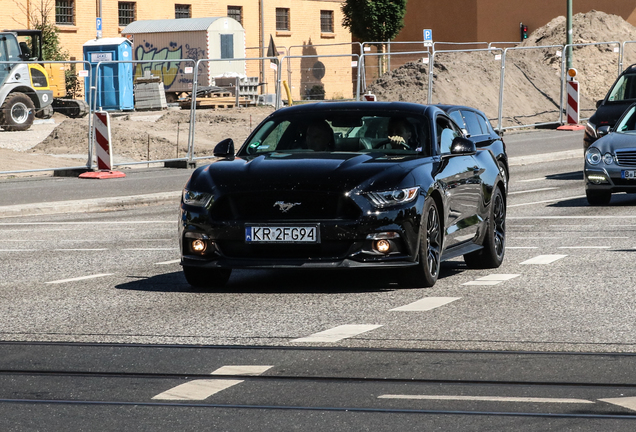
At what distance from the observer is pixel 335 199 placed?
28.9 ft

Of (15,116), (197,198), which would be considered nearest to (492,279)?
(197,198)

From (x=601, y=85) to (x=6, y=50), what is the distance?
22.7m

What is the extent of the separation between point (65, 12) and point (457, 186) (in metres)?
43.1

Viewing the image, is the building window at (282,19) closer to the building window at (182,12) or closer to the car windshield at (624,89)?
the building window at (182,12)

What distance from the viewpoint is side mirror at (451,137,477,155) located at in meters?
9.87

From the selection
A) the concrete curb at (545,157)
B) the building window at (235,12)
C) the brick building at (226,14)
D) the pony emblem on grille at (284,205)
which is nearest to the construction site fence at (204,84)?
the brick building at (226,14)

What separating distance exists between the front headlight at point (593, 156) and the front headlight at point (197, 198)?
8.69 metres

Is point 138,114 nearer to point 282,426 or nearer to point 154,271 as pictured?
point 154,271

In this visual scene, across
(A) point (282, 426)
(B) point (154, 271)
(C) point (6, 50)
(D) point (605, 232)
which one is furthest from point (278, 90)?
(A) point (282, 426)

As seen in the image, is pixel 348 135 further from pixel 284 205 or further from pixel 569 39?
pixel 569 39

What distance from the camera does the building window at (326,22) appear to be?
208ft

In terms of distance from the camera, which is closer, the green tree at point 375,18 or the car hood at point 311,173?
the car hood at point 311,173

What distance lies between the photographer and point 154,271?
1088cm

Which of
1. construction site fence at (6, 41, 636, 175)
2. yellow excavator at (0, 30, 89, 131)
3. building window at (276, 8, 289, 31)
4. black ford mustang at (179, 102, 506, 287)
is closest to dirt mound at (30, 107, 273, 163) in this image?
construction site fence at (6, 41, 636, 175)
